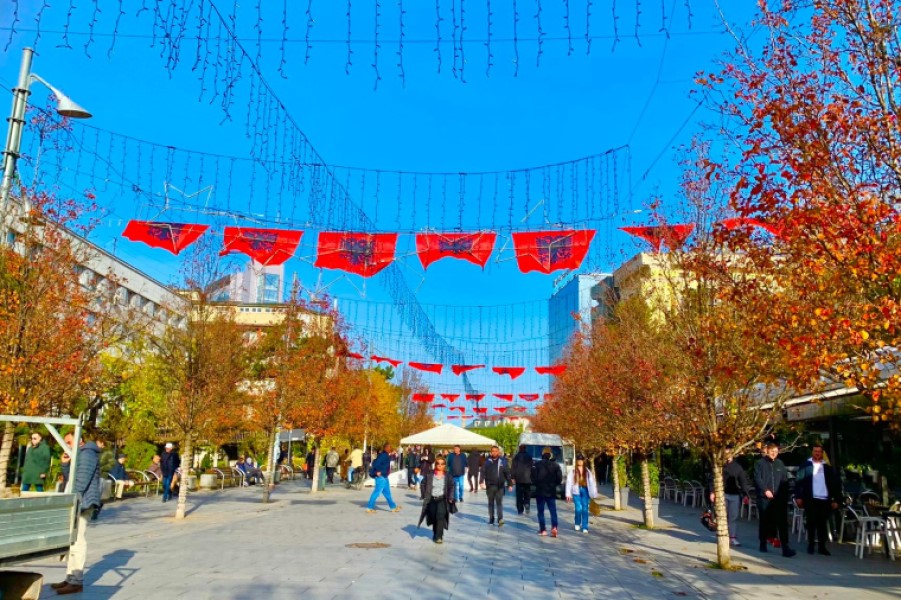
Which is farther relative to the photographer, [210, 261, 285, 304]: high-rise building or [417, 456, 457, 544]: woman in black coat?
[210, 261, 285, 304]: high-rise building

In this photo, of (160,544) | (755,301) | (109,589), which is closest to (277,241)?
(160,544)

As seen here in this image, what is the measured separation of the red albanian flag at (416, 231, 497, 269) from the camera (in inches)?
653

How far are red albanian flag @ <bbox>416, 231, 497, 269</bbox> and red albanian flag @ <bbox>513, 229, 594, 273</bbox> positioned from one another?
0.74 metres

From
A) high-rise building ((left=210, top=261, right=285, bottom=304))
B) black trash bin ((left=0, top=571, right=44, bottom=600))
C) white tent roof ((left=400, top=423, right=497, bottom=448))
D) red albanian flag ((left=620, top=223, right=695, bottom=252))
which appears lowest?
black trash bin ((left=0, top=571, right=44, bottom=600))

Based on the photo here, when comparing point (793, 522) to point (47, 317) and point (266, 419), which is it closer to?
point (47, 317)

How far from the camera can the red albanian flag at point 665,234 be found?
1335cm

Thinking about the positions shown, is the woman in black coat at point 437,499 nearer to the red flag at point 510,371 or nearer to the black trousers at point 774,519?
the black trousers at point 774,519

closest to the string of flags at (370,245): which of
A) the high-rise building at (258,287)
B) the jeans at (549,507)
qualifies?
the high-rise building at (258,287)

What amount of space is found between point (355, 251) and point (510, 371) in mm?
27696

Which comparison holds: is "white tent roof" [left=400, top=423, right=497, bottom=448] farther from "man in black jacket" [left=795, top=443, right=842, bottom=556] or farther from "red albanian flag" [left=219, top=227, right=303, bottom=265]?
"man in black jacket" [left=795, top=443, right=842, bottom=556]

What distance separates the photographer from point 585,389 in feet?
73.2

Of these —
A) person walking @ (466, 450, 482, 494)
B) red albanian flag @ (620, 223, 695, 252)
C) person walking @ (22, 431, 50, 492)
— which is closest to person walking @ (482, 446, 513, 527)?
red albanian flag @ (620, 223, 695, 252)

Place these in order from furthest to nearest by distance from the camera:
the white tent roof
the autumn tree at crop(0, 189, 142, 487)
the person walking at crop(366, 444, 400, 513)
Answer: the white tent roof → the person walking at crop(366, 444, 400, 513) → the autumn tree at crop(0, 189, 142, 487)

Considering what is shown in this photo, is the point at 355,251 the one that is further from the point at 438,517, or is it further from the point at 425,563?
the point at 425,563
